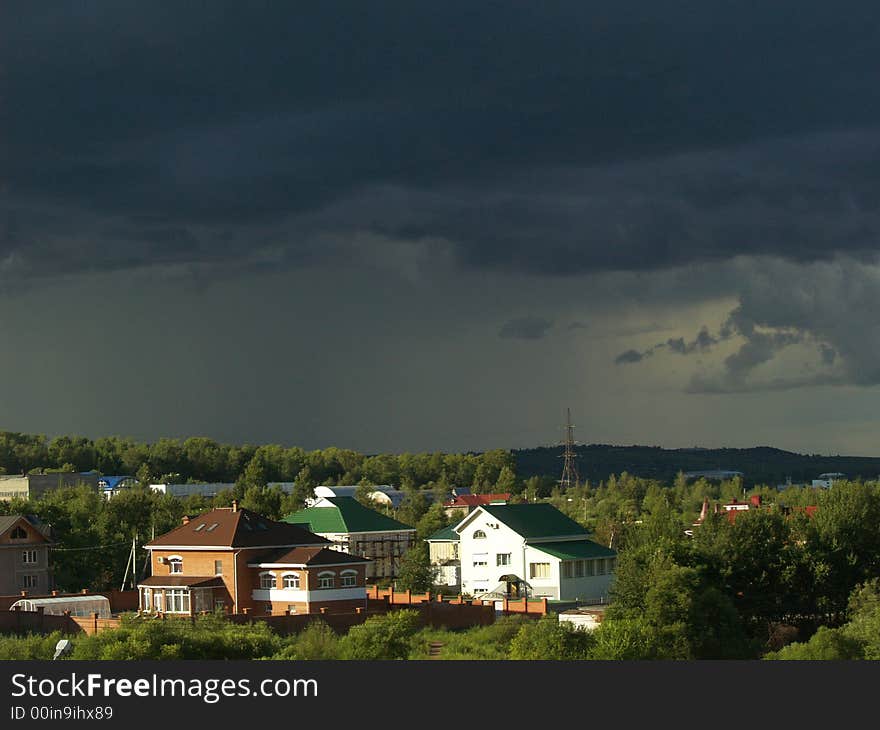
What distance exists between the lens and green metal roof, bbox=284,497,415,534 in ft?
228

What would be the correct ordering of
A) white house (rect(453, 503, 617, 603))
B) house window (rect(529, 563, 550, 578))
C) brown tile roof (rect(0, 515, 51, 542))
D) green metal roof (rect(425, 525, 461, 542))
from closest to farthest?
brown tile roof (rect(0, 515, 51, 542)) < white house (rect(453, 503, 617, 603)) < house window (rect(529, 563, 550, 578)) < green metal roof (rect(425, 525, 461, 542))

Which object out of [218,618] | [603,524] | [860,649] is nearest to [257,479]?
[603,524]

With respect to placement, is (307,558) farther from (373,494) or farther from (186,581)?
(373,494)

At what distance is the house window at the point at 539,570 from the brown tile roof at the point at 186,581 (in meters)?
16.3

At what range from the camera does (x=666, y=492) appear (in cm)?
11981

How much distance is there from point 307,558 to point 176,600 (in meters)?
5.50

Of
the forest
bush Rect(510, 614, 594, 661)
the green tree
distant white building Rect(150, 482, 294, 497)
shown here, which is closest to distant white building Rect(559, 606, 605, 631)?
the forest

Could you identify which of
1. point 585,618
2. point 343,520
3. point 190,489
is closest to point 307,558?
point 585,618

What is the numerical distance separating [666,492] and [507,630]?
261ft

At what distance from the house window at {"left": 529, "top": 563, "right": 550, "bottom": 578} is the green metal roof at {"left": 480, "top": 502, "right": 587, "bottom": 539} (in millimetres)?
1390

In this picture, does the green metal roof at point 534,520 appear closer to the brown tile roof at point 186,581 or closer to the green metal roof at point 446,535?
the green metal roof at point 446,535

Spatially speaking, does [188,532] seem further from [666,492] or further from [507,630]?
[666,492]

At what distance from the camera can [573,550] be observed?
202 feet

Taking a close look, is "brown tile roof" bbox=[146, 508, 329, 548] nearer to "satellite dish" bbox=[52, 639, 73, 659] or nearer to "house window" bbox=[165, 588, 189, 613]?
"house window" bbox=[165, 588, 189, 613]
